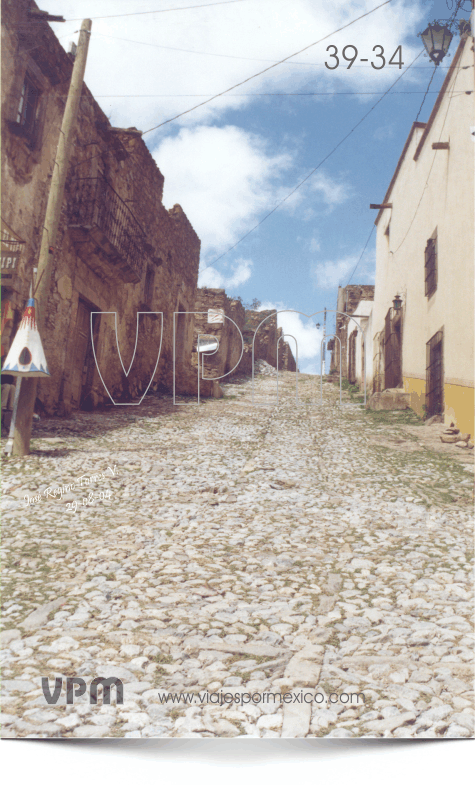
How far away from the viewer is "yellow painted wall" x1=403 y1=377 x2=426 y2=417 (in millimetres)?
12738

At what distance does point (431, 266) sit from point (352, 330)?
12.7m

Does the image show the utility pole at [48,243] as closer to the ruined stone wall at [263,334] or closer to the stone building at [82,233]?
the stone building at [82,233]

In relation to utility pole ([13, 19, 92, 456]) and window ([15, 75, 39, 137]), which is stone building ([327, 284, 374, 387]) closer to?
window ([15, 75, 39, 137])

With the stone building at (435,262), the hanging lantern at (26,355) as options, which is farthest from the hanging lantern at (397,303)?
the hanging lantern at (26,355)

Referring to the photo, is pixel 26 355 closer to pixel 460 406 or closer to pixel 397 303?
pixel 460 406

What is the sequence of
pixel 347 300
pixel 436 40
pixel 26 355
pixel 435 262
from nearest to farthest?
pixel 436 40 → pixel 26 355 → pixel 435 262 → pixel 347 300

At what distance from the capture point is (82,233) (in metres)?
11.1

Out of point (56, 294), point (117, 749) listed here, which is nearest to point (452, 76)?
point (56, 294)

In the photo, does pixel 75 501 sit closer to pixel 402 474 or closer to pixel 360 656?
pixel 360 656

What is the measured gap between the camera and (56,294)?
428 inches

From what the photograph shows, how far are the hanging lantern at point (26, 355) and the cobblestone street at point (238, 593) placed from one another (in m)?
1.16

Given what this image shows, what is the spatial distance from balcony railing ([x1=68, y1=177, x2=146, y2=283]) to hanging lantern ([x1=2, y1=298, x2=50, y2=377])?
5.03 m

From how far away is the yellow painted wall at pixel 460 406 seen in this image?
30.8 ft

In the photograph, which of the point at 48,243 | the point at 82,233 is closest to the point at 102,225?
the point at 82,233
